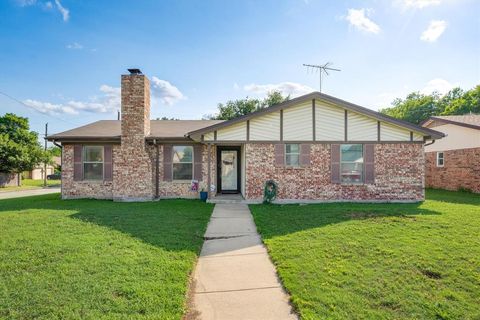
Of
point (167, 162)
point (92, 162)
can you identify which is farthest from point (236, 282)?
point (92, 162)

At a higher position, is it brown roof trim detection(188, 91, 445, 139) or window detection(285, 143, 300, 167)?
brown roof trim detection(188, 91, 445, 139)

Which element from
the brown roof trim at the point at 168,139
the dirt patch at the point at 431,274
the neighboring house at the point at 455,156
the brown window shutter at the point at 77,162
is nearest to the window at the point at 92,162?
the brown window shutter at the point at 77,162

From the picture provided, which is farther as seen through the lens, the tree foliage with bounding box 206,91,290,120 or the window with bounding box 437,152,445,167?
the tree foliage with bounding box 206,91,290,120

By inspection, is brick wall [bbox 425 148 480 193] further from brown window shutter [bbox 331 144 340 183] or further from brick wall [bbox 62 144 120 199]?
brick wall [bbox 62 144 120 199]

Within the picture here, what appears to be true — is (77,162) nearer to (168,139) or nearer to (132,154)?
(132,154)

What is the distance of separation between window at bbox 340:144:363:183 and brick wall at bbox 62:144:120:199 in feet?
32.4

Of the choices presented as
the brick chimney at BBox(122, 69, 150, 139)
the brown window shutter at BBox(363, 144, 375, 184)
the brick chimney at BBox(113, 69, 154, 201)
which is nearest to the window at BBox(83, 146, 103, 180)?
the brick chimney at BBox(113, 69, 154, 201)

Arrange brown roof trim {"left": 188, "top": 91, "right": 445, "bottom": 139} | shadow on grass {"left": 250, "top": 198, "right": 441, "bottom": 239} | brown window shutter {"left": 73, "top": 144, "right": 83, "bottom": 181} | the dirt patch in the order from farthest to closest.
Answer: brown window shutter {"left": 73, "top": 144, "right": 83, "bottom": 181}, brown roof trim {"left": 188, "top": 91, "right": 445, "bottom": 139}, shadow on grass {"left": 250, "top": 198, "right": 441, "bottom": 239}, the dirt patch

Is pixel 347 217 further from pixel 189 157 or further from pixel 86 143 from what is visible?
pixel 86 143

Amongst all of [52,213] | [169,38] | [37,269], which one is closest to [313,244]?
[37,269]

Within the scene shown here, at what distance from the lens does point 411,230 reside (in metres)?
6.51

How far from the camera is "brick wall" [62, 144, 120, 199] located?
12445 millimetres

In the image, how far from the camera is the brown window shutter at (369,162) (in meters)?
11.2

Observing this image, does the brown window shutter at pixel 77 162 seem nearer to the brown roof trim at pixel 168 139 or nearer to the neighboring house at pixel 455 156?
the brown roof trim at pixel 168 139
